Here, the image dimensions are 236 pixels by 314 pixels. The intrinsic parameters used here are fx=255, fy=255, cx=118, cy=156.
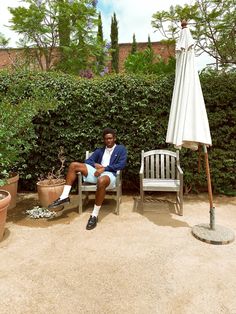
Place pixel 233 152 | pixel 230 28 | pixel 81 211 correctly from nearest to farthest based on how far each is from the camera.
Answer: pixel 81 211 → pixel 233 152 → pixel 230 28

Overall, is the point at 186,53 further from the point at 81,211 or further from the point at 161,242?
the point at 81,211

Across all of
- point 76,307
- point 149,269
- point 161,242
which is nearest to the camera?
point 76,307

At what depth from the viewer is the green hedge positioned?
495 cm

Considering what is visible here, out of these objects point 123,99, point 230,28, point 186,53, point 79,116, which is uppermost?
point 230,28

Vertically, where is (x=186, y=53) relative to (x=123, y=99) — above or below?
above

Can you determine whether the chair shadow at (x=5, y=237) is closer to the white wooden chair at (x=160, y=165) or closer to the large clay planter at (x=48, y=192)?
the large clay planter at (x=48, y=192)

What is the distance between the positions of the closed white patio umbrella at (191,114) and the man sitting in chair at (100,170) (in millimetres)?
1193

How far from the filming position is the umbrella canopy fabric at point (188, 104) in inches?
132

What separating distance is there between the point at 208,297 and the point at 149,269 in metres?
0.66

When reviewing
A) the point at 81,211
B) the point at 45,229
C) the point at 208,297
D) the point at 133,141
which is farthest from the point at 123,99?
the point at 208,297

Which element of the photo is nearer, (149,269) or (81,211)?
(149,269)

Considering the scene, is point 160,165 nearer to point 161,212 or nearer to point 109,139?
point 161,212

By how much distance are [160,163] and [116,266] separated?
2.55 m

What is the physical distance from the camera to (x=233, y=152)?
16.4 feet
